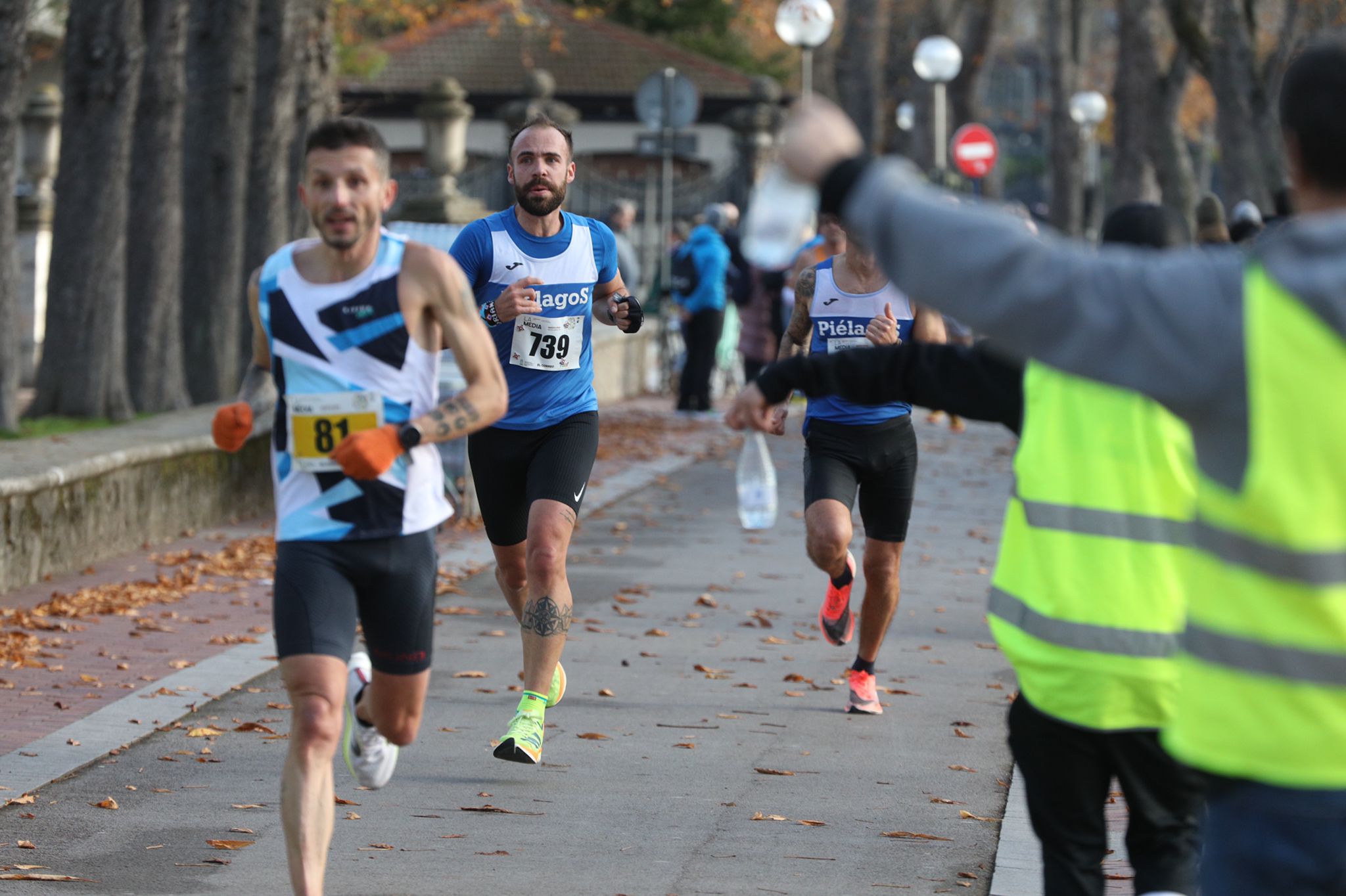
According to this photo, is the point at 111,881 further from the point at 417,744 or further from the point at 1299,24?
the point at 1299,24

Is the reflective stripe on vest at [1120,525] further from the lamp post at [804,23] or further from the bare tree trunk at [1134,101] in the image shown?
the bare tree trunk at [1134,101]

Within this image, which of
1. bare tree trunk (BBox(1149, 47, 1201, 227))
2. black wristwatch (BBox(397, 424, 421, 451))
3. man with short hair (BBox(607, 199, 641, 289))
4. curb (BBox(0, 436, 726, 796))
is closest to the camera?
black wristwatch (BBox(397, 424, 421, 451))

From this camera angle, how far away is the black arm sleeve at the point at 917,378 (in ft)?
12.3

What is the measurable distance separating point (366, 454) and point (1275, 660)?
2.29m

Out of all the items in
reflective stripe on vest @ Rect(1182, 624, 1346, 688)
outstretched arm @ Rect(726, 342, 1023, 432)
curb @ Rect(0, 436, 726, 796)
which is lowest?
curb @ Rect(0, 436, 726, 796)

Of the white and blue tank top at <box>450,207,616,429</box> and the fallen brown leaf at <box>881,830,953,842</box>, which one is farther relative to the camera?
the white and blue tank top at <box>450,207,616,429</box>

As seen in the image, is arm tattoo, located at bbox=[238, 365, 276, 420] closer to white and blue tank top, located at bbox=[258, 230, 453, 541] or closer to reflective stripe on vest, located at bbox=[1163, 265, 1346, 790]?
white and blue tank top, located at bbox=[258, 230, 453, 541]

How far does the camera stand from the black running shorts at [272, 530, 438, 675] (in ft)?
14.7

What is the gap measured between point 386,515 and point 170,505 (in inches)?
296

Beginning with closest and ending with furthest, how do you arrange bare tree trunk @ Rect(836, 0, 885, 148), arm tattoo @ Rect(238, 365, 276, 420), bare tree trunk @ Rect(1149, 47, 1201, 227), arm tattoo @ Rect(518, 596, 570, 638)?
1. arm tattoo @ Rect(238, 365, 276, 420)
2. arm tattoo @ Rect(518, 596, 570, 638)
3. bare tree trunk @ Rect(1149, 47, 1201, 227)
4. bare tree trunk @ Rect(836, 0, 885, 148)

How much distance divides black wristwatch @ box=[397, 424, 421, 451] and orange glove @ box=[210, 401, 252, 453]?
0.46 meters

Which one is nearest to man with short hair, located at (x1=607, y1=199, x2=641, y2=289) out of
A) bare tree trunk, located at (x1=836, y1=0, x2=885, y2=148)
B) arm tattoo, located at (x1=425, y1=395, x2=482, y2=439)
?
bare tree trunk, located at (x1=836, y1=0, x2=885, y2=148)

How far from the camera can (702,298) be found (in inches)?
813

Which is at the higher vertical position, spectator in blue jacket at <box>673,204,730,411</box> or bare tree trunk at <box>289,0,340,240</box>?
bare tree trunk at <box>289,0,340,240</box>
